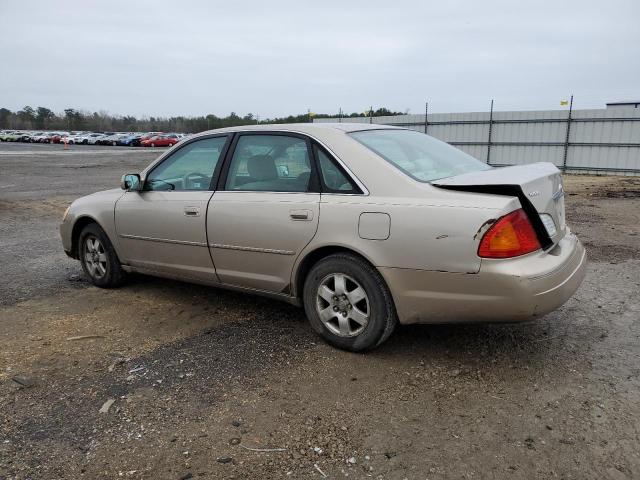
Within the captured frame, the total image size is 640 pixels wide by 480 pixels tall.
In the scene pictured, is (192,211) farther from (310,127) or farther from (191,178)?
(310,127)

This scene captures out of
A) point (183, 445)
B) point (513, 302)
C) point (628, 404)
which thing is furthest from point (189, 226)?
point (628, 404)

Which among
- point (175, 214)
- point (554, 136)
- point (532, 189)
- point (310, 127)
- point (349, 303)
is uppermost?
point (310, 127)

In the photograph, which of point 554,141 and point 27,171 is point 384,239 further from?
point 27,171

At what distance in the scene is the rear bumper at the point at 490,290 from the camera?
3043 mm

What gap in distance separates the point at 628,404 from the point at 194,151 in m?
3.63

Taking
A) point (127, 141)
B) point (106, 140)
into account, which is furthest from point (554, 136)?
point (106, 140)

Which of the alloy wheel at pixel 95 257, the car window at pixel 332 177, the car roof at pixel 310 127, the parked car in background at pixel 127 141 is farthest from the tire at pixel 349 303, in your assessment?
the parked car in background at pixel 127 141

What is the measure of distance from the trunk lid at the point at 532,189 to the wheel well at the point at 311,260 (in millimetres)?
711

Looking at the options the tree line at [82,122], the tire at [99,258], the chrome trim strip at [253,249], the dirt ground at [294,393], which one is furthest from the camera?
the tree line at [82,122]

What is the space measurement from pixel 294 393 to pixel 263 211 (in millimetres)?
1348

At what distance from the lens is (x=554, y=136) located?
20.4 m

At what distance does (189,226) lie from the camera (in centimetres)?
434

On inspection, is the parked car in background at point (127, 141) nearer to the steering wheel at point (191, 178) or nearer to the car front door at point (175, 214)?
the car front door at point (175, 214)

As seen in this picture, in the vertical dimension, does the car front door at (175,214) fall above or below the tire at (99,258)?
above
